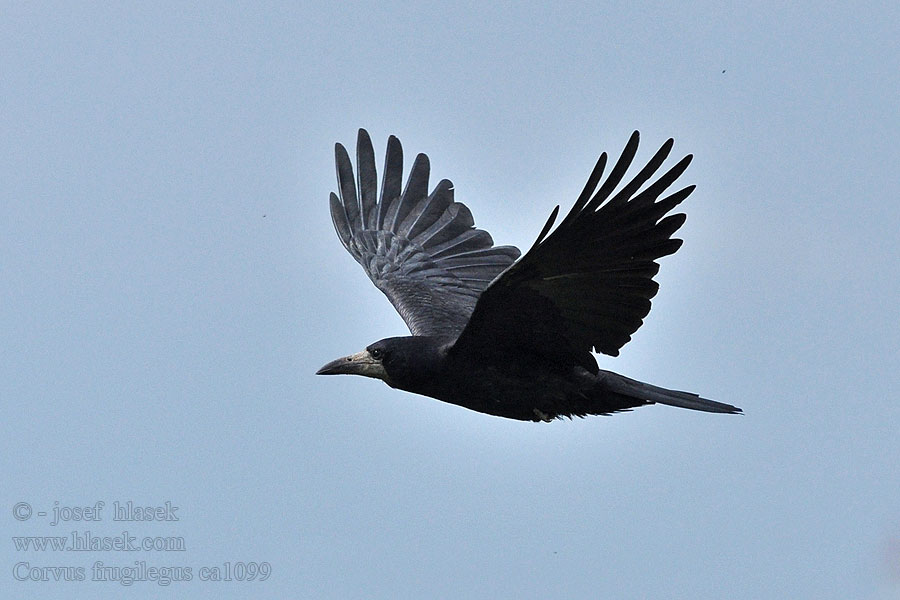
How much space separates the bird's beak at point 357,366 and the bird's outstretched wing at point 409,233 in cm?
203

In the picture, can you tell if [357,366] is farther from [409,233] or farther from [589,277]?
[409,233]

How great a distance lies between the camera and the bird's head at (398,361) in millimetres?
13297

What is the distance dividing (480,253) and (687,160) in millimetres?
5388

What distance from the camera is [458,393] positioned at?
13258 millimetres

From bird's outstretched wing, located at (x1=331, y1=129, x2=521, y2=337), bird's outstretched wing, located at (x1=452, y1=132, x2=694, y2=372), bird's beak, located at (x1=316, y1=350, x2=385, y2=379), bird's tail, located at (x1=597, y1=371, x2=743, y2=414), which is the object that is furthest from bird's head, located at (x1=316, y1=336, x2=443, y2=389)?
bird's outstretched wing, located at (x1=331, y1=129, x2=521, y2=337)

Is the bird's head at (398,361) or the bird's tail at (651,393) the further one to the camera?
the bird's head at (398,361)

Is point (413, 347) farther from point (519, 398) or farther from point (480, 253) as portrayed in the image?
point (480, 253)

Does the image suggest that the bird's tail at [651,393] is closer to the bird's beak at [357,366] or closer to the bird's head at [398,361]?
the bird's head at [398,361]

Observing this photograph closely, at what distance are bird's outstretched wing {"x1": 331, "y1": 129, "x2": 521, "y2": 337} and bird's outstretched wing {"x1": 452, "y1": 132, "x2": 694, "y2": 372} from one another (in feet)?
11.1

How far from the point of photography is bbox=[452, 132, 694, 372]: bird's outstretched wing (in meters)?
11.6

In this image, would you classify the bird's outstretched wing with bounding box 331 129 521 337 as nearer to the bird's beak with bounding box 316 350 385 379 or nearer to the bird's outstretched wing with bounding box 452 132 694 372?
the bird's beak with bounding box 316 350 385 379

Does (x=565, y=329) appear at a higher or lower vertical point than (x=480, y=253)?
lower

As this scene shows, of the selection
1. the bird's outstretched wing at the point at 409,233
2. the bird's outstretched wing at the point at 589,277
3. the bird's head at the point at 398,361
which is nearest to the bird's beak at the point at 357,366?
the bird's head at the point at 398,361

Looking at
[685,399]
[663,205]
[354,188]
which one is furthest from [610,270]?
[354,188]
